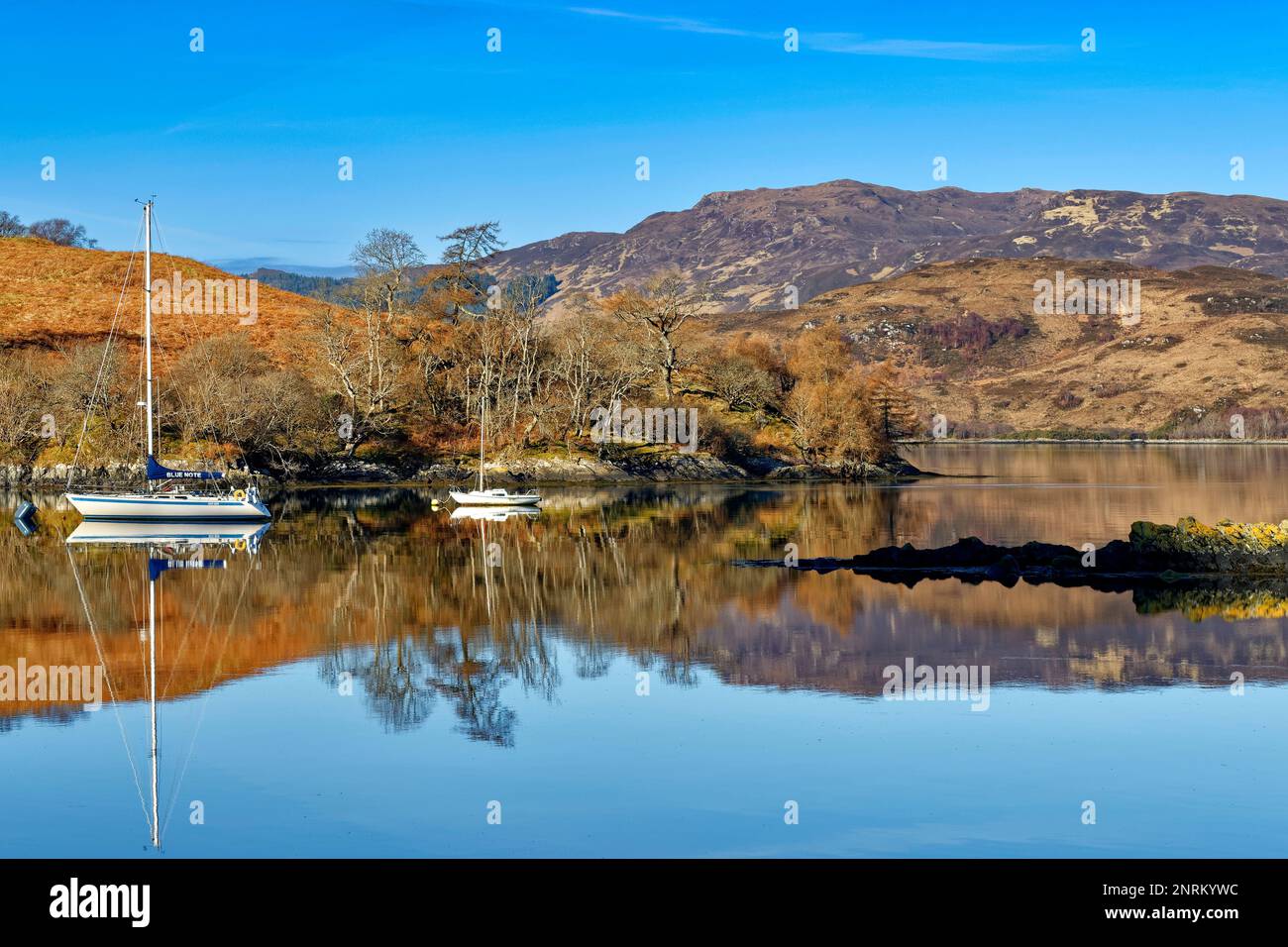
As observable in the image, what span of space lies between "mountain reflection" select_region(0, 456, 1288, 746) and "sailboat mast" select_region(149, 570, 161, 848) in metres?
0.25

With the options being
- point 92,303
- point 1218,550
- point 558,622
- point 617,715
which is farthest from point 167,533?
point 92,303

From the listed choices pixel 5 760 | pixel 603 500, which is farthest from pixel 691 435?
pixel 5 760

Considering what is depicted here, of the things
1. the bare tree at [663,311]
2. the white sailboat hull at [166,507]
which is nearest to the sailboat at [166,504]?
the white sailboat hull at [166,507]

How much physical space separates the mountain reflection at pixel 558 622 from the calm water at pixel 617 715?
0.12 m

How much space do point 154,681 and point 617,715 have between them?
25.2 ft

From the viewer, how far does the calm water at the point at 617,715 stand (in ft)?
44.6

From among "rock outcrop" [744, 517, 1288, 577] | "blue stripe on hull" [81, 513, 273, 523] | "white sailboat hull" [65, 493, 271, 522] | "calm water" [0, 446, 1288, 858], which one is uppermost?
"white sailboat hull" [65, 493, 271, 522]

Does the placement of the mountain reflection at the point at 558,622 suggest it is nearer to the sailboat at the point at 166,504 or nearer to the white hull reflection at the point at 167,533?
the white hull reflection at the point at 167,533

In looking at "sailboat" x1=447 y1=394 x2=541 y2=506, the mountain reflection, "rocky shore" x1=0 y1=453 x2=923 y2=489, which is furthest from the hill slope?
the mountain reflection

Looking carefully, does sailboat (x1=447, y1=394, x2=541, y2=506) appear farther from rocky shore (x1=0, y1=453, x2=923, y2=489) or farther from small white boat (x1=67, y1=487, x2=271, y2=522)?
rocky shore (x1=0, y1=453, x2=923, y2=489)

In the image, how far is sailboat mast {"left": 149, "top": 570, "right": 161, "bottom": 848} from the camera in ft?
44.8

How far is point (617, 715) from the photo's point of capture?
1911 centimetres

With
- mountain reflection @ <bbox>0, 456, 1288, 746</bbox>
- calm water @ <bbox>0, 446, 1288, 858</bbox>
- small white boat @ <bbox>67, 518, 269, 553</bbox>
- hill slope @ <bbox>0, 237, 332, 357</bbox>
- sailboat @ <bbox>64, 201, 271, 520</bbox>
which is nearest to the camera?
calm water @ <bbox>0, 446, 1288, 858</bbox>
